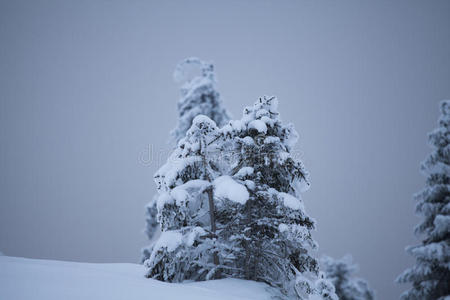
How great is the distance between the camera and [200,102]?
17.2m

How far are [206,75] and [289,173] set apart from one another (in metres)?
8.96

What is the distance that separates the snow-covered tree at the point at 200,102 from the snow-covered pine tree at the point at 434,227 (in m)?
9.54

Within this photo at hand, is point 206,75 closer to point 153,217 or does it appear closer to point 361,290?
point 153,217

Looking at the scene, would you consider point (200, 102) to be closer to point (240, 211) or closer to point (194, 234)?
point (240, 211)

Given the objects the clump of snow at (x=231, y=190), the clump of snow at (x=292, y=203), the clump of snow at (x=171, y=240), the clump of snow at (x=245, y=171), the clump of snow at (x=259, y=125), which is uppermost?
the clump of snow at (x=259, y=125)

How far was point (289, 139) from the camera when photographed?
1087cm

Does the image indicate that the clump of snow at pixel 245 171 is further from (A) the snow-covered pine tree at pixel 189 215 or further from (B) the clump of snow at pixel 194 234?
(B) the clump of snow at pixel 194 234

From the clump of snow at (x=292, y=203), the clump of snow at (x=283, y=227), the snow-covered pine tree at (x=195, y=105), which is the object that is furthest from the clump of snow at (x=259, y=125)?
the snow-covered pine tree at (x=195, y=105)

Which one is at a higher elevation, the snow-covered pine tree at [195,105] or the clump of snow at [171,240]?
the snow-covered pine tree at [195,105]

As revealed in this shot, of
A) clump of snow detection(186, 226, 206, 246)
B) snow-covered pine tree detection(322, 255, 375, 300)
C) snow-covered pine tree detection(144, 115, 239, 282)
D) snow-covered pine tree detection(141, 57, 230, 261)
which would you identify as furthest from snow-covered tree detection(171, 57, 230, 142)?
snow-covered pine tree detection(322, 255, 375, 300)

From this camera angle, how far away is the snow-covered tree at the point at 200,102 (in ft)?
55.6

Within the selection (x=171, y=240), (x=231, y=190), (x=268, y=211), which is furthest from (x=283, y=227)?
(x=171, y=240)

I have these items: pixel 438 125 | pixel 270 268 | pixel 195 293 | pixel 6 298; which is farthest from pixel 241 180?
pixel 438 125

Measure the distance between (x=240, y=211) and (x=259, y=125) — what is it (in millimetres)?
2845
